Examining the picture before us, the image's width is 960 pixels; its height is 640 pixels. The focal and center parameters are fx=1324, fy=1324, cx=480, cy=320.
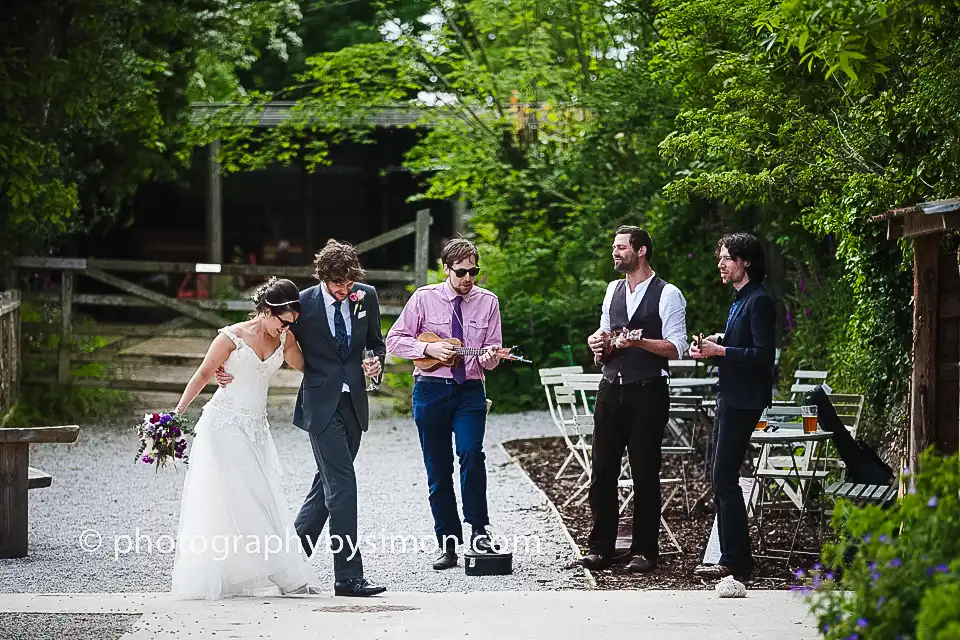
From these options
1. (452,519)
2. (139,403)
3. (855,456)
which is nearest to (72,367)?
(139,403)

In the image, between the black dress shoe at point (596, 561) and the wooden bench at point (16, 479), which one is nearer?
the black dress shoe at point (596, 561)

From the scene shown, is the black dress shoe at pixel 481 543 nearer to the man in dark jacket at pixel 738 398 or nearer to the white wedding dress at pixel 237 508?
the white wedding dress at pixel 237 508

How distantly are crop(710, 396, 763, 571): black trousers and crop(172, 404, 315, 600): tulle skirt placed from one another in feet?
7.39

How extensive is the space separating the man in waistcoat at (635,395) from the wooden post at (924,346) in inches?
49.5

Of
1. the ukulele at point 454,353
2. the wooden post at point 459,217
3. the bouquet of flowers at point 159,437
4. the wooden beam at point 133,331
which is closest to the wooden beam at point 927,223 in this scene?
the ukulele at point 454,353

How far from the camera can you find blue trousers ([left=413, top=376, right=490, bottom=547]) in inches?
294

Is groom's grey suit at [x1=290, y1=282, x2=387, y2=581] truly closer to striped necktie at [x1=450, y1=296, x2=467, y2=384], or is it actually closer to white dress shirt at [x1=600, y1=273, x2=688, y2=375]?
striped necktie at [x1=450, y1=296, x2=467, y2=384]

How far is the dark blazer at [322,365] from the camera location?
676 cm

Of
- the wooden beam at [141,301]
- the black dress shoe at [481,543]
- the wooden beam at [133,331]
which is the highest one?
the wooden beam at [141,301]

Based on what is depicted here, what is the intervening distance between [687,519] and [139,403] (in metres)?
8.36

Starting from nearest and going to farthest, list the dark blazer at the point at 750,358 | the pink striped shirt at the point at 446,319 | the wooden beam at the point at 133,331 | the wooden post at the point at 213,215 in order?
the dark blazer at the point at 750,358 < the pink striped shirt at the point at 446,319 < the wooden beam at the point at 133,331 < the wooden post at the point at 213,215

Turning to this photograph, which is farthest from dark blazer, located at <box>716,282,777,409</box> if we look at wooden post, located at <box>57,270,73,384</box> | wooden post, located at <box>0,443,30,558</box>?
wooden post, located at <box>57,270,73,384</box>

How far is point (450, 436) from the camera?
7457 millimetres

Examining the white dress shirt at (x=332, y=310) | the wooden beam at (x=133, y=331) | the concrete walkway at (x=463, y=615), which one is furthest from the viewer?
the wooden beam at (x=133, y=331)
